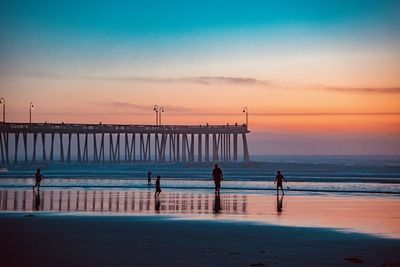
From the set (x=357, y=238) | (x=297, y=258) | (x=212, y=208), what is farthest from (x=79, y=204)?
(x=297, y=258)

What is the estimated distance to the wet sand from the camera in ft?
30.8

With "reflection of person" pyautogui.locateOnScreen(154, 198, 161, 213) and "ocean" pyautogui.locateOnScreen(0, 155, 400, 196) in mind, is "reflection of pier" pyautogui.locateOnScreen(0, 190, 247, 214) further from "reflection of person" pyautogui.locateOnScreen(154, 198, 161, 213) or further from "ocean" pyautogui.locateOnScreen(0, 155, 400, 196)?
"ocean" pyautogui.locateOnScreen(0, 155, 400, 196)

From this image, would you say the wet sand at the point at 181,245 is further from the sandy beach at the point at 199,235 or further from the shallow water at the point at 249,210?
the shallow water at the point at 249,210

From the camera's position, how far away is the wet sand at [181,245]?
30.8 feet

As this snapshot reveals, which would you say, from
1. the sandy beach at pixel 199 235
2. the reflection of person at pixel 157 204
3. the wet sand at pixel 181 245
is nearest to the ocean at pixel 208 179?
the reflection of person at pixel 157 204

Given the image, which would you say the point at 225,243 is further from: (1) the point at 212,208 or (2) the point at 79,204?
(2) the point at 79,204

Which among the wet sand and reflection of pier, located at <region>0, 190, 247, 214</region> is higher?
reflection of pier, located at <region>0, 190, 247, 214</region>

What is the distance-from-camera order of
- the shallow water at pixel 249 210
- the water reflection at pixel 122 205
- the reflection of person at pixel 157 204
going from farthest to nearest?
the reflection of person at pixel 157 204 < the water reflection at pixel 122 205 < the shallow water at pixel 249 210

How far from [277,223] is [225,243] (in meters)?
4.09

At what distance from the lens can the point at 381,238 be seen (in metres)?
12.4

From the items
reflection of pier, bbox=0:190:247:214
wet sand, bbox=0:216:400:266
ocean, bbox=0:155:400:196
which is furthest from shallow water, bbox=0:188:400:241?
ocean, bbox=0:155:400:196

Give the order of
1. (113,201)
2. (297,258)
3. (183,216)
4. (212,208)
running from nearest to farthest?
(297,258), (183,216), (212,208), (113,201)

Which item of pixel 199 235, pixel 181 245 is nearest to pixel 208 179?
pixel 199 235

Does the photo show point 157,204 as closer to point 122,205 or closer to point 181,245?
point 122,205
